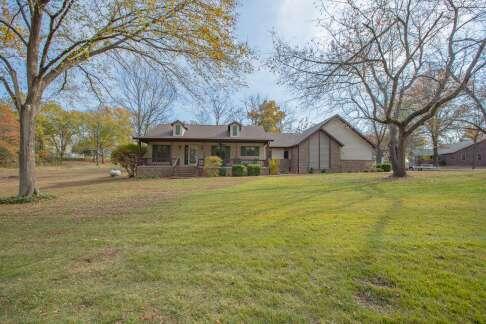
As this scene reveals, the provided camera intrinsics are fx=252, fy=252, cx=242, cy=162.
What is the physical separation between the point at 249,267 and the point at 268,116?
4104 centimetres

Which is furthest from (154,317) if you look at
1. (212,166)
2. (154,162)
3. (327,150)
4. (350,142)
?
(350,142)

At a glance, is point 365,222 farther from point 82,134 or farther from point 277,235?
point 82,134

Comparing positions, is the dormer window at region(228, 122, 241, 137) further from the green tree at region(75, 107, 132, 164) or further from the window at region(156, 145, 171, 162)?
the green tree at region(75, 107, 132, 164)

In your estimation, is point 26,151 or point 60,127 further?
point 60,127

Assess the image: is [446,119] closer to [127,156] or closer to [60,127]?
[127,156]

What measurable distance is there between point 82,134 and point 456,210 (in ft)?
204

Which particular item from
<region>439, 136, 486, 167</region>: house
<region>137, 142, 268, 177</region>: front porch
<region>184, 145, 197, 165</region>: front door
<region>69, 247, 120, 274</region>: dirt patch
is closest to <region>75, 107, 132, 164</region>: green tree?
<region>137, 142, 268, 177</region>: front porch

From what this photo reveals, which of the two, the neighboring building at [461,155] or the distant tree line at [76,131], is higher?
the distant tree line at [76,131]

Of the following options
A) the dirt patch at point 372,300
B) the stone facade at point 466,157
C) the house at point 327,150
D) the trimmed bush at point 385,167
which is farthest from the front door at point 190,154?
the stone facade at point 466,157

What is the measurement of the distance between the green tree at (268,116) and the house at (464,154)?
32.4m

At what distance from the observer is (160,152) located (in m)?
23.5

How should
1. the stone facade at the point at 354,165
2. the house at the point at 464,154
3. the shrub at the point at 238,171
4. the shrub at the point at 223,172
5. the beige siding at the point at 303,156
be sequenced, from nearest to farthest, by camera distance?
the shrub at the point at 238,171 < the shrub at the point at 223,172 < the beige siding at the point at 303,156 < the stone facade at the point at 354,165 < the house at the point at 464,154

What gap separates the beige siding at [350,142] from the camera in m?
28.8

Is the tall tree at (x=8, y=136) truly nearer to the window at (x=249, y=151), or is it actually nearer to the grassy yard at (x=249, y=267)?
the window at (x=249, y=151)
